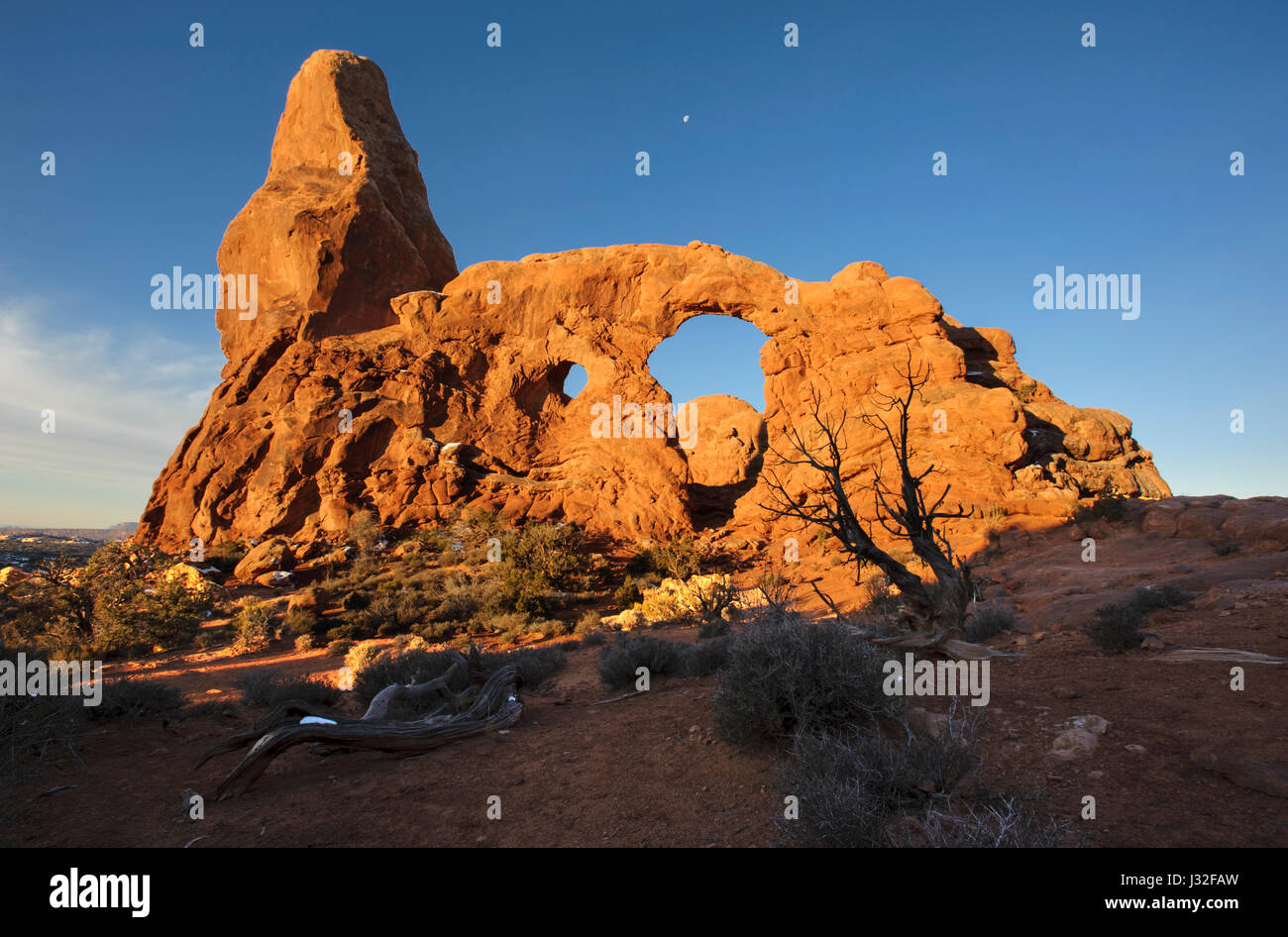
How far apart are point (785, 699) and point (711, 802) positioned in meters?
0.96

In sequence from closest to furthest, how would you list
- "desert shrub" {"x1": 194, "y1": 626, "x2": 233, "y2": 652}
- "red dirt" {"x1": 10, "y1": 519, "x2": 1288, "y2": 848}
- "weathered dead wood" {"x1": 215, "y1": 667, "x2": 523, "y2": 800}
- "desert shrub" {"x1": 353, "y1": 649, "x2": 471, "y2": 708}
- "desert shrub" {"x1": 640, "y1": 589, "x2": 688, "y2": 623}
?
"red dirt" {"x1": 10, "y1": 519, "x2": 1288, "y2": 848}
"weathered dead wood" {"x1": 215, "y1": 667, "x2": 523, "y2": 800}
"desert shrub" {"x1": 353, "y1": 649, "x2": 471, "y2": 708}
"desert shrub" {"x1": 194, "y1": 626, "x2": 233, "y2": 652}
"desert shrub" {"x1": 640, "y1": 589, "x2": 688, "y2": 623}

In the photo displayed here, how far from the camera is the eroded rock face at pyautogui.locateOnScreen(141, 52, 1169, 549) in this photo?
71.3ft

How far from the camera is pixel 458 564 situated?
19.0 meters

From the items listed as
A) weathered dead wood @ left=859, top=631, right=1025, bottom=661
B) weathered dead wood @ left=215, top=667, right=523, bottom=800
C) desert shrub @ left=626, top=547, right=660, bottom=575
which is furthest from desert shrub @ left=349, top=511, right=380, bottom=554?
weathered dead wood @ left=859, top=631, right=1025, bottom=661

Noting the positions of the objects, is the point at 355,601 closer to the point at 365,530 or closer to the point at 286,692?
the point at 365,530

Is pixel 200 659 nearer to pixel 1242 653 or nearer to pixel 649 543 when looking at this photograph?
pixel 649 543

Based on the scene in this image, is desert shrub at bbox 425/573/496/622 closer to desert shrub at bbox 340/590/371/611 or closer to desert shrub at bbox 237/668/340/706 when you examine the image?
desert shrub at bbox 340/590/371/611

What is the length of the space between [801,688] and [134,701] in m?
7.13

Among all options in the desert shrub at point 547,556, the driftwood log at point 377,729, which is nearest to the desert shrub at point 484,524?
the desert shrub at point 547,556

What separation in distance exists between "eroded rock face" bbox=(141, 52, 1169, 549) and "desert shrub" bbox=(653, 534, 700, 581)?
151 centimetres

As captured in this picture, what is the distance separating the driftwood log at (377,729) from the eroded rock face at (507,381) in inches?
594

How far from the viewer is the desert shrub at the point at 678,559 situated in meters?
18.7

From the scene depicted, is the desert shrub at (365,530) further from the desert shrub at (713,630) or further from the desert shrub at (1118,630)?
the desert shrub at (1118,630)

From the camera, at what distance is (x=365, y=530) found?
69.1 ft
